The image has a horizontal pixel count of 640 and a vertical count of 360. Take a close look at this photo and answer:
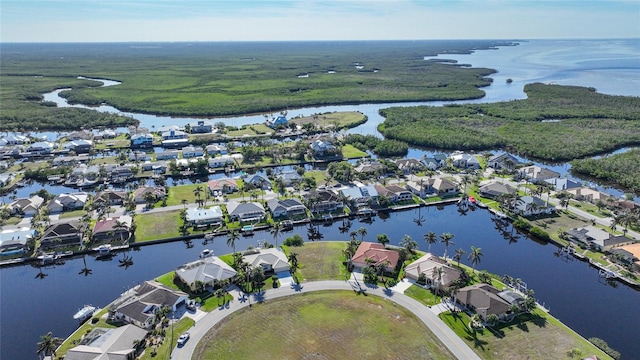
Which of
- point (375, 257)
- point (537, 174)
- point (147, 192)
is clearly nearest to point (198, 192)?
point (147, 192)

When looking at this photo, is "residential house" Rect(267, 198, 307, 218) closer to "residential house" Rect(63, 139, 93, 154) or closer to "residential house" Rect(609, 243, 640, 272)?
"residential house" Rect(609, 243, 640, 272)

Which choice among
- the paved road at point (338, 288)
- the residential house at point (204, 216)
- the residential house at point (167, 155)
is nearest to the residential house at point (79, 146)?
the residential house at point (167, 155)

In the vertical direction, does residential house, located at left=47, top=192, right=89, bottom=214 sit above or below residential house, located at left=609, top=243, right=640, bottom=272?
above

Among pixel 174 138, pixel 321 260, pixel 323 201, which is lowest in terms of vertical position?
pixel 321 260

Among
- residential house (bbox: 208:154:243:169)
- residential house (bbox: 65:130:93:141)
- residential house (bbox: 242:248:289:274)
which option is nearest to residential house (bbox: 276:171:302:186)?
residential house (bbox: 208:154:243:169)

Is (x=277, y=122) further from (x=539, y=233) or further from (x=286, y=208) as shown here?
(x=539, y=233)

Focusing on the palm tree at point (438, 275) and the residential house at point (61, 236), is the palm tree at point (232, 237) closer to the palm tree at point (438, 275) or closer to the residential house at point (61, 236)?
the residential house at point (61, 236)
